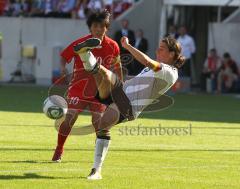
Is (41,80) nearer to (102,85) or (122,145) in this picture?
(122,145)

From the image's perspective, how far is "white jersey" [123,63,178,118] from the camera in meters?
11.2

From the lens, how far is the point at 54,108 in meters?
12.1

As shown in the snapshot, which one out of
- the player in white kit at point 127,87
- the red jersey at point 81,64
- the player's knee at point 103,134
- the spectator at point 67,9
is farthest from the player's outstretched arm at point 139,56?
A: the spectator at point 67,9

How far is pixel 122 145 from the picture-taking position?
14.8 m

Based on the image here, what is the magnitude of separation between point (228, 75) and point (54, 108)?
18201 millimetres

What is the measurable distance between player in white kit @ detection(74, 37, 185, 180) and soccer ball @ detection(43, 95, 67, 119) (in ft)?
3.10

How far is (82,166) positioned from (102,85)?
1434 mm

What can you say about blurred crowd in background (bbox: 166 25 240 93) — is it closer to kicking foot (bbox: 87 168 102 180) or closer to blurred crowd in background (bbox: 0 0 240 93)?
blurred crowd in background (bbox: 0 0 240 93)

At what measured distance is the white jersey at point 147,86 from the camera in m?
11.2

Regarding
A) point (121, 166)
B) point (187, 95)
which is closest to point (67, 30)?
point (187, 95)

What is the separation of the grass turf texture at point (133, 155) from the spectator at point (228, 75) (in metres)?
8.17

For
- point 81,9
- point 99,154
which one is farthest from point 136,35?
point 99,154

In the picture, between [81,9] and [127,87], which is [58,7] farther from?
[127,87]

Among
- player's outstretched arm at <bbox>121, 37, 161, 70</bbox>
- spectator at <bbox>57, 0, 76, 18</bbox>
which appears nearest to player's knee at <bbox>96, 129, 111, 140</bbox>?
player's outstretched arm at <bbox>121, 37, 161, 70</bbox>
